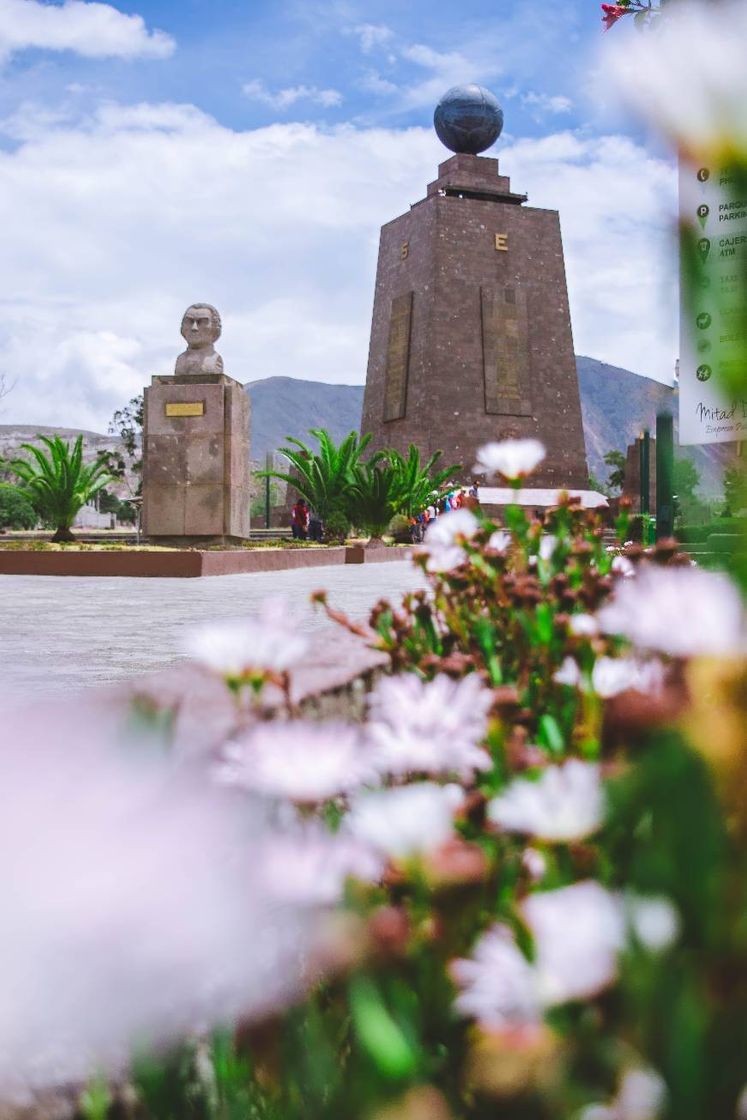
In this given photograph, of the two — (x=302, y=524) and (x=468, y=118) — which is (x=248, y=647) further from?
(x=468, y=118)

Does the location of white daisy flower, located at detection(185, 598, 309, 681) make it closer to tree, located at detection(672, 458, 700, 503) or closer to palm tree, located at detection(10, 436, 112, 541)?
tree, located at detection(672, 458, 700, 503)

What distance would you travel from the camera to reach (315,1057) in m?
0.59

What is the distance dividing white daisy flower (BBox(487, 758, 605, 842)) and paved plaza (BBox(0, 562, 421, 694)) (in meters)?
2.51

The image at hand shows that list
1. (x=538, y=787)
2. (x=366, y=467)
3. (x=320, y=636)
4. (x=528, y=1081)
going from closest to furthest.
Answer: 1. (x=528, y=1081)
2. (x=538, y=787)
3. (x=320, y=636)
4. (x=366, y=467)

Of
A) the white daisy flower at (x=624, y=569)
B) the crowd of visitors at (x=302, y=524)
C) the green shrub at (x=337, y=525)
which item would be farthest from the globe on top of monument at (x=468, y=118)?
the white daisy flower at (x=624, y=569)

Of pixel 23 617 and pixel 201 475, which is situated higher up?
pixel 201 475

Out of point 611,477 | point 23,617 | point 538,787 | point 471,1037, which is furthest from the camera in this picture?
point 611,477

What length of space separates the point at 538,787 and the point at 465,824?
0.28m

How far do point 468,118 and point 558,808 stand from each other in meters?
34.6

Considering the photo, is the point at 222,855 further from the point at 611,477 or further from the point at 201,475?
the point at 611,477

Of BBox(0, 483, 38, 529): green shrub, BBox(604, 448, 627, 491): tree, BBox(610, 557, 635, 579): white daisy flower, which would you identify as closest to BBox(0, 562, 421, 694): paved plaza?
BBox(610, 557, 635, 579): white daisy flower

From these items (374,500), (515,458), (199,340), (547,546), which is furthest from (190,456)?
(515,458)

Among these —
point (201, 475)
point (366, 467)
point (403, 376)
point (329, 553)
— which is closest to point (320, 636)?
point (201, 475)

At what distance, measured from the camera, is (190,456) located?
1322 centimetres
